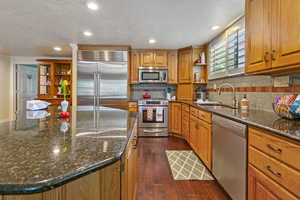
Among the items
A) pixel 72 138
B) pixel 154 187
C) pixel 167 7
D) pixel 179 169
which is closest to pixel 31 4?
pixel 167 7

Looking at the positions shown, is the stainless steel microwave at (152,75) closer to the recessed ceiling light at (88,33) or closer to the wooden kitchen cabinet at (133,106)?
the wooden kitchen cabinet at (133,106)

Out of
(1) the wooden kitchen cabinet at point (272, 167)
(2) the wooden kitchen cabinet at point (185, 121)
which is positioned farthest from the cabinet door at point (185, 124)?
(1) the wooden kitchen cabinet at point (272, 167)

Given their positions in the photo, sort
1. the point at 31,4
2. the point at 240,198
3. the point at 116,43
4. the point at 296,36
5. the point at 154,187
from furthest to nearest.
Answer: the point at 116,43
the point at 31,4
the point at 154,187
the point at 240,198
the point at 296,36

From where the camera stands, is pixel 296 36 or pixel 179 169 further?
pixel 179 169

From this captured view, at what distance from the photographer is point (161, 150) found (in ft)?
10.4

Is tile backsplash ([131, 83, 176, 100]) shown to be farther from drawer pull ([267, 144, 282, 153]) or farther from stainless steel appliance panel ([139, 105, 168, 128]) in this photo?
drawer pull ([267, 144, 282, 153])

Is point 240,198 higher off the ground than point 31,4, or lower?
lower

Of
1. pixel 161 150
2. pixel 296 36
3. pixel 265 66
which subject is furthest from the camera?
pixel 161 150

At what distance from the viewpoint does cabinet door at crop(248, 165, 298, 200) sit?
1013 millimetres

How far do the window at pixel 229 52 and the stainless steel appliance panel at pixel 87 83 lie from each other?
2.87 metres

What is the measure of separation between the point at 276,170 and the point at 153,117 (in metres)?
3.14

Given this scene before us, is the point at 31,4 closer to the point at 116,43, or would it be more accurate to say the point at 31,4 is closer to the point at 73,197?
the point at 116,43

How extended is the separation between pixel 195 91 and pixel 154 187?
286cm

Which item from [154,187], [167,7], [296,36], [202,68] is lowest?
[154,187]
